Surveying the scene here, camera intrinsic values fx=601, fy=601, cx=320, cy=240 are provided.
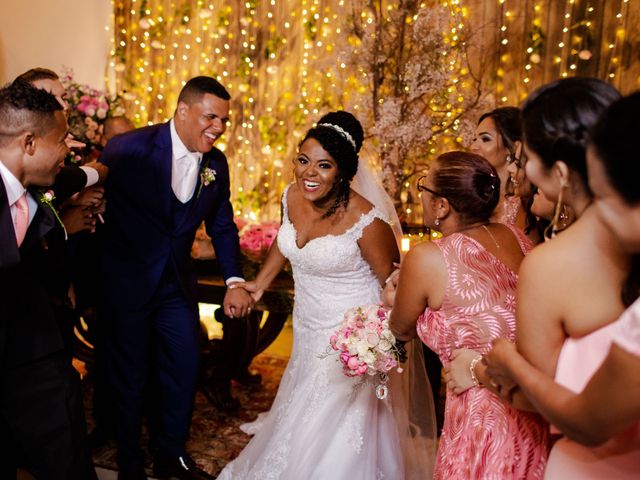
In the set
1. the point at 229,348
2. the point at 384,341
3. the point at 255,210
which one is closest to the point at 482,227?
the point at 384,341

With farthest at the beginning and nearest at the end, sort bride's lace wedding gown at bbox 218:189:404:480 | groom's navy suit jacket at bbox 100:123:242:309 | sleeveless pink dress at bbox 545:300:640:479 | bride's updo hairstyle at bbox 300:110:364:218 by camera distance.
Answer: groom's navy suit jacket at bbox 100:123:242:309 → bride's updo hairstyle at bbox 300:110:364:218 → bride's lace wedding gown at bbox 218:189:404:480 → sleeveless pink dress at bbox 545:300:640:479

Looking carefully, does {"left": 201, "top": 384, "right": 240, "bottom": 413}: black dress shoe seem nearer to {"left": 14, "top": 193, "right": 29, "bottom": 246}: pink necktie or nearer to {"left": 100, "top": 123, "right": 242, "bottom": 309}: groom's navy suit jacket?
{"left": 100, "top": 123, "right": 242, "bottom": 309}: groom's navy suit jacket

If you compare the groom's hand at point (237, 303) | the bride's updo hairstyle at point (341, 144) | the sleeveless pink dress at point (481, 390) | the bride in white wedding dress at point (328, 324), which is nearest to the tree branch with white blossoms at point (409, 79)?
the bride's updo hairstyle at point (341, 144)

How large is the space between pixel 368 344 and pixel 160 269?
4.34 feet

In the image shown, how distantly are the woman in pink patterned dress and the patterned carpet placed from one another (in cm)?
200

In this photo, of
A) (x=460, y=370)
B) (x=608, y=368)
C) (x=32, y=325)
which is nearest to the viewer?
(x=608, y=368)

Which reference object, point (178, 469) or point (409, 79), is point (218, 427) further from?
point (409, 79)

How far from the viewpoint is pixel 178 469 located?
337 centimetres

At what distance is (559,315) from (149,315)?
7.92 ft

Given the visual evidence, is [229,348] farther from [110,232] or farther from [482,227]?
[482,227]

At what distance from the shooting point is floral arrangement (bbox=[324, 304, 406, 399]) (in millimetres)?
2445

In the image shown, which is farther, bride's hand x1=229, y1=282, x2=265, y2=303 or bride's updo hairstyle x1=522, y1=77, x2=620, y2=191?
bride's hand x1=229, y1=282, x2=265, y2=303

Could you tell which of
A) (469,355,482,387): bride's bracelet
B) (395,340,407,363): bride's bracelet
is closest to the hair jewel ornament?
(395,340,407,363): bride's bracelet

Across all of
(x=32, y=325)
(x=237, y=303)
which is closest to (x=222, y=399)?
(x=237, y=303)
